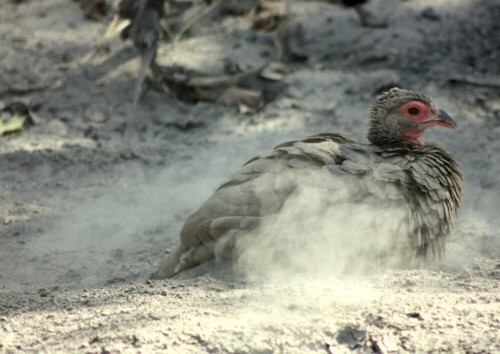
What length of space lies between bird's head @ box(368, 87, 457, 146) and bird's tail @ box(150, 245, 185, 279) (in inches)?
62.7

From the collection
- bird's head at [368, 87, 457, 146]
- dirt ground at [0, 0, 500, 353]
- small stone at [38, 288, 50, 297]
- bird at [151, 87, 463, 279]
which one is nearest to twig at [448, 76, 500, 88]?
dirt ground at [0, 0, 500, 353]

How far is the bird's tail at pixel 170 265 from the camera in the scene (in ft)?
15.0

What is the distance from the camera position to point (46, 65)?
25.0ft

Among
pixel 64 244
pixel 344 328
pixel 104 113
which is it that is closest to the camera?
pixel 344 328

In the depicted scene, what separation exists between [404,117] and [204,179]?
1811 millimetres

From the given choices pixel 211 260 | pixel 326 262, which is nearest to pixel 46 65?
pixel 211 260

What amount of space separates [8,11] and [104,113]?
2.43 m

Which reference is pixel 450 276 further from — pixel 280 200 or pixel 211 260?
pixel 211 260

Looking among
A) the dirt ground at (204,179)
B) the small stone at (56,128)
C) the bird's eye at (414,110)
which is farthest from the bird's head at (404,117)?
the small stone at (56,128)

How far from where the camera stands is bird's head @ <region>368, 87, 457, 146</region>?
16.5 feet

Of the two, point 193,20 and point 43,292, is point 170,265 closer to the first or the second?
point 43,292

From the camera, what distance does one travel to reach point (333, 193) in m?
4.29

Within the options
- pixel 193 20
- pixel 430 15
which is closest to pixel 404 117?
pixel 430 15

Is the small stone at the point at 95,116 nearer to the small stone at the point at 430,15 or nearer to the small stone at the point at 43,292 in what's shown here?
the small stone at the point at 43,292
